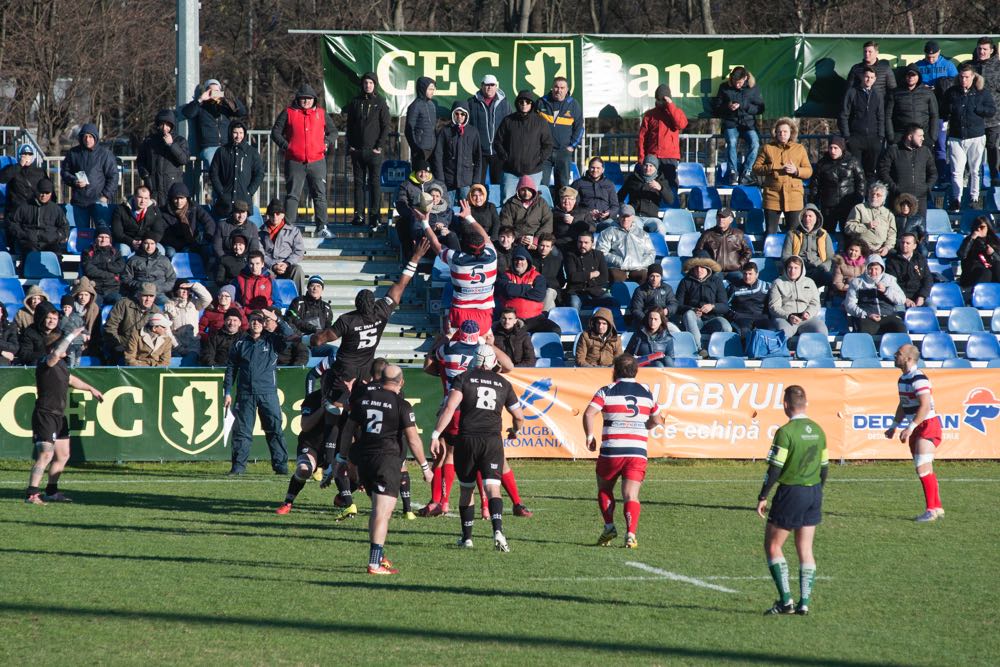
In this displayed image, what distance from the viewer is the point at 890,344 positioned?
2042 centimetres

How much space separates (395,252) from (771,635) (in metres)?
14.4

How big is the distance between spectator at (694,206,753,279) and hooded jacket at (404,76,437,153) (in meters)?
4.70

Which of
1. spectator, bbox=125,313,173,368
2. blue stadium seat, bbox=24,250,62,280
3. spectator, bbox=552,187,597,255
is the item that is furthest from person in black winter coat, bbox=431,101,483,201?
blue stadium seat, bbox=24,250,62,280

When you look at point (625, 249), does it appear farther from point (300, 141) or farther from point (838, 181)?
point (300, 141)

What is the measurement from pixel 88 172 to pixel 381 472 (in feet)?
41.6

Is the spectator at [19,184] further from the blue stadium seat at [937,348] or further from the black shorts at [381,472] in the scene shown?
the blue stadium seat at [937,348]

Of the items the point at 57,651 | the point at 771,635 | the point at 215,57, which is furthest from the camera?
the point at 215,57

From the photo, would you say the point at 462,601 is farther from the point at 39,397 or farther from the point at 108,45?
the point at 108,45

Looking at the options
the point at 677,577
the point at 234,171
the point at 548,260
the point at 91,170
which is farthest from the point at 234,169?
the point at 677,577

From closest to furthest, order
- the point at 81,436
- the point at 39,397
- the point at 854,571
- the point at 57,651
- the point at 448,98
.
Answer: the point at 57,651 → the point at 854,571 → the point at 39,397 → the point at 81,436 → the point at 448,98

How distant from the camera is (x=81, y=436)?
59.7 ft

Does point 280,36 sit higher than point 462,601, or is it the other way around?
point 280,36

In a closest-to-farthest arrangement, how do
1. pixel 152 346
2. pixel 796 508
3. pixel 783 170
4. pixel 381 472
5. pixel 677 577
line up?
pixel 796 508
pixel 381 472
pixel 677 577
pixel 152 346
pixel 783 170

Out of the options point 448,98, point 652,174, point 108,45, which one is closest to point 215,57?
point 108,45
